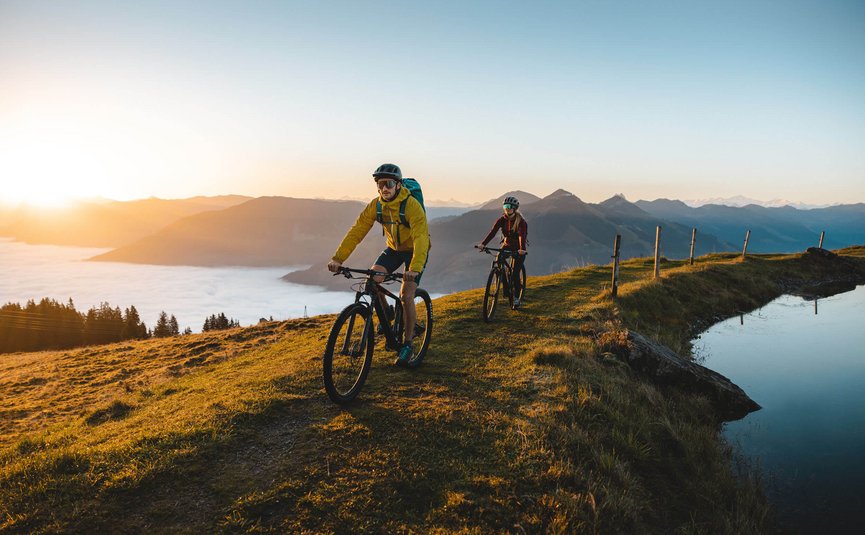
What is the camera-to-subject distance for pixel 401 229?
782cm

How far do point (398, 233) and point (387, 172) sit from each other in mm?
1206

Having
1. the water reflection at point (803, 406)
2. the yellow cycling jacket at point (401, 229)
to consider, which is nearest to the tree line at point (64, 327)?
the yellow cycling jacket at point (401, 229)

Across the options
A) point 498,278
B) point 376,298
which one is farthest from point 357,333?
point 498,278

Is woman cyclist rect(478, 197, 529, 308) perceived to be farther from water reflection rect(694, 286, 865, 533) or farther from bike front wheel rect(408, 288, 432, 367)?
water reflection rect(694, 286, 865, 533)

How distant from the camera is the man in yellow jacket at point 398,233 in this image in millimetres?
7277

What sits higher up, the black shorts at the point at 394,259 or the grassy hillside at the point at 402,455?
the black shorts at the point at 394,259

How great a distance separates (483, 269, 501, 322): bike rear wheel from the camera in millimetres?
13922

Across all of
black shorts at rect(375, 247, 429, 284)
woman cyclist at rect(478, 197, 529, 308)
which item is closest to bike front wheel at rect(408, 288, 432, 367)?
black shorts at rect(375, 247, 429, 284)

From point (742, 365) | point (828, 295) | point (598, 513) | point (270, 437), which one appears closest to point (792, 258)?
point (828, 295)

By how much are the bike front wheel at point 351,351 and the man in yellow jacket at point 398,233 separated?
655 mm

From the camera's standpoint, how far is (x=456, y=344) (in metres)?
11.5

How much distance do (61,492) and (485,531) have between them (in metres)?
4.96

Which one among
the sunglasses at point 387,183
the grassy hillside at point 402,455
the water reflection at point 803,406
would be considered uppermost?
the sunglasses at point 387,183

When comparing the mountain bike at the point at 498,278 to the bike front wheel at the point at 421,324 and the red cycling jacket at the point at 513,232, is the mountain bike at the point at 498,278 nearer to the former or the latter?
the red cycling jacket at the point at 513,232
